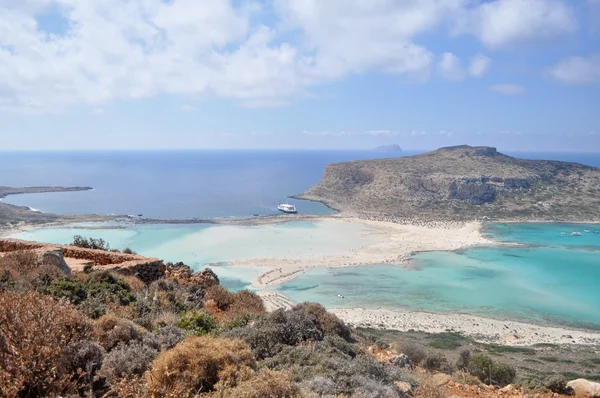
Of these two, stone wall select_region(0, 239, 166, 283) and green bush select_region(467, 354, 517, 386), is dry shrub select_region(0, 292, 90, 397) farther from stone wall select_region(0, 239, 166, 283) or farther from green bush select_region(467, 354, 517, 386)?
green bush select_region(467, 354, 517, 386)

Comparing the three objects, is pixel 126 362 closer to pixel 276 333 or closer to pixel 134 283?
pixel 276 333

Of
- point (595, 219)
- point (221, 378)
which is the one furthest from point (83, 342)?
point (595, 219)

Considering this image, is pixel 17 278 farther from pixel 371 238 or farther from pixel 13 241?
pixel 371 238

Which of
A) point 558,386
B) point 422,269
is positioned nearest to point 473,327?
point 422,269

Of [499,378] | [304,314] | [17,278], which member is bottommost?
[499,378]

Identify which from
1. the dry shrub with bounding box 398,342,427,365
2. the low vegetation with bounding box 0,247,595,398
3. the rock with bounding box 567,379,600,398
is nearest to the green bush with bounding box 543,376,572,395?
the low vegetation with bounding box 0,247,595,398

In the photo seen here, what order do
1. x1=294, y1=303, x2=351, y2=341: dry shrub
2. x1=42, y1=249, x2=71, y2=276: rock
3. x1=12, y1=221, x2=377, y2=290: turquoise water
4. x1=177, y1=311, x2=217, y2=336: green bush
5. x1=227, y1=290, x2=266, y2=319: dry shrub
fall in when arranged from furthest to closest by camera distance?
x1=12, y1=221, x2=377, y2=290: turquoise water < x1=227, y1=290, x2=266, y2=319: dry shrub < x1=42, y1=249, x2=71, y2=276: rock < x1=294, y1=303, x2=351, y2=341: dry shrub < x1=177, y1=311, x2=217, y2=336: green bush

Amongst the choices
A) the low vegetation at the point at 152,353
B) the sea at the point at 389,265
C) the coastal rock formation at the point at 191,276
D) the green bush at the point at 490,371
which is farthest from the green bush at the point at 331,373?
the sea at the point at 389,265
